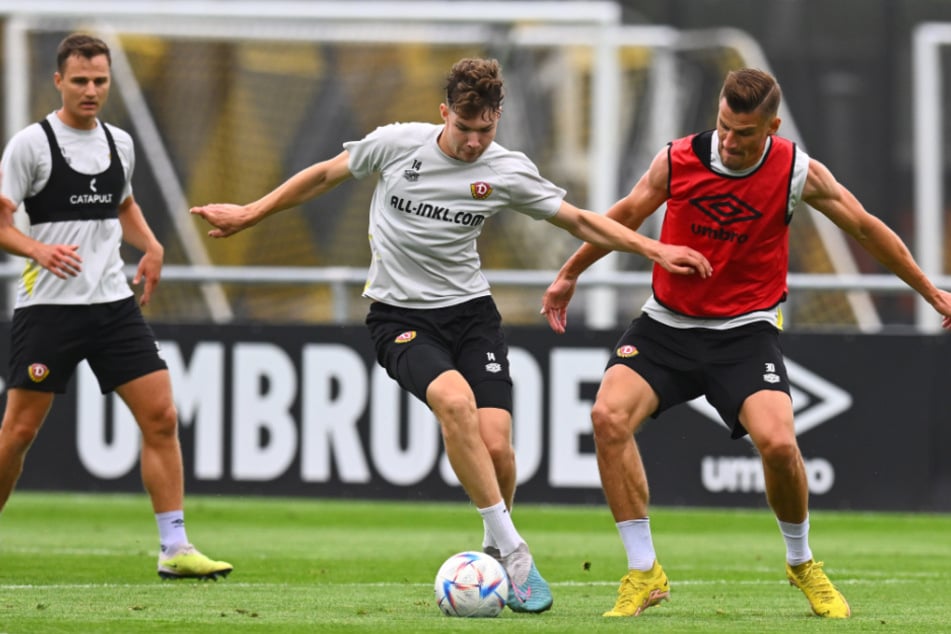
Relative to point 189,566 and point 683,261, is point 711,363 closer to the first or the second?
point 683,261

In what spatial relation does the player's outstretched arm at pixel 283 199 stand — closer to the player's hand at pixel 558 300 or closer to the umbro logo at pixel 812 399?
the player's hand at pixel 558 300

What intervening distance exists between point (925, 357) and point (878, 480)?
932 mm

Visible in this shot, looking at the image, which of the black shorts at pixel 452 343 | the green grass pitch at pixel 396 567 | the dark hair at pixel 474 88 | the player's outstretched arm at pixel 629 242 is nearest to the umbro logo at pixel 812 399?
the green grass pitch at pixel 396 567

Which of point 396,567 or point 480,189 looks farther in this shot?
point 396,567

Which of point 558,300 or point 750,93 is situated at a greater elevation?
point 750,93

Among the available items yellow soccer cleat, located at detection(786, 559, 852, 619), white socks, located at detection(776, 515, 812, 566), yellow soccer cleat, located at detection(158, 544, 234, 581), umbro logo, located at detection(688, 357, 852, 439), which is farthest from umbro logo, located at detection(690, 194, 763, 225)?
umbro logo, located at detection(688, 357, 852, 439)

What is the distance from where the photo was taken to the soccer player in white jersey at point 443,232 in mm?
7863

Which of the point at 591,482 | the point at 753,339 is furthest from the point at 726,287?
the point at 591,482

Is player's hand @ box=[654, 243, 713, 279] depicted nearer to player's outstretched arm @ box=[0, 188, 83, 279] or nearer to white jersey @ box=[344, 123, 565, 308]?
white jersey @ box=[344, 123, 565, 308]

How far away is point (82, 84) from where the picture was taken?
8812 mm

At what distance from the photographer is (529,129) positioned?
746 inches

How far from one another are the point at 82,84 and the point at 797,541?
13.0ft

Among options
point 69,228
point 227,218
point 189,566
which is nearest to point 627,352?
point 227,218

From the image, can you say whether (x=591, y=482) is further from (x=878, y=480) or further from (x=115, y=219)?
(x=115, y=219)
